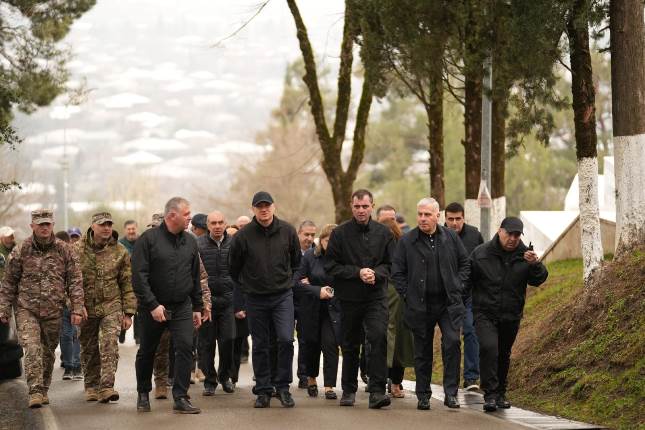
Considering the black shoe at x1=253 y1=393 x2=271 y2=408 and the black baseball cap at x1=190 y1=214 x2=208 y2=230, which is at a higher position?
the black baseball cap at x1=190 y1=214 x2=208 y2=230

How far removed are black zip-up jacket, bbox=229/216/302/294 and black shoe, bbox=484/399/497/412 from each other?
2.17 metres

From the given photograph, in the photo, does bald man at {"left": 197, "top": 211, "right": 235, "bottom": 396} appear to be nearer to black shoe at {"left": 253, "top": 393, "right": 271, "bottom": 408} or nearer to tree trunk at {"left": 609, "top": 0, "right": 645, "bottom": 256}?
black shoe at {"left": 253, "top": 393, "right": 271, "bottom": 408}

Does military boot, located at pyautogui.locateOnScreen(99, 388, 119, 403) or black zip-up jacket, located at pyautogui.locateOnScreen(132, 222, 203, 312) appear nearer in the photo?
black zip-up jacket, located at pyautogui.locateOnScreen(132, 222, 203, 312)

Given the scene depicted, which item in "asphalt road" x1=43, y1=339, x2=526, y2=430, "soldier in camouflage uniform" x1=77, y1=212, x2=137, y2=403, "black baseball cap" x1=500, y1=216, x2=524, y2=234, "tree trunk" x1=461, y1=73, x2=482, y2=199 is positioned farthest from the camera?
"tree trunk" x1=461, y1=73, x2=482, y2=199

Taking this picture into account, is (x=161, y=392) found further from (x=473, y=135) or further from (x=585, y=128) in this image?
(x=473, y=135)

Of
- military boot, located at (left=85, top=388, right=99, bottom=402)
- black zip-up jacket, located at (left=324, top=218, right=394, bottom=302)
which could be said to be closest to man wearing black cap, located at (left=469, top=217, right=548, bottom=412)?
black zip-up jacket, located at (left=324, top=218, right=394, bottom=302)

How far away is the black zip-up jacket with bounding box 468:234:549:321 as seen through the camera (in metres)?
11.6

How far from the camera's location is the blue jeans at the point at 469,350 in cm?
1379

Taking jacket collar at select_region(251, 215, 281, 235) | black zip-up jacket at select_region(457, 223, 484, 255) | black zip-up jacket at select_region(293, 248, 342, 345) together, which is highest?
jacket collar at select_region(251, 215, 281, 235)

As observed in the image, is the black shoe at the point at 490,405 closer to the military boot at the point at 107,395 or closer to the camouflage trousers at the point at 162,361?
the camouflage trousers at the point at 162,361

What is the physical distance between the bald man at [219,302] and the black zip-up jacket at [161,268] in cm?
218

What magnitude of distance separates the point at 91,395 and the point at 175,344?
1709 mm

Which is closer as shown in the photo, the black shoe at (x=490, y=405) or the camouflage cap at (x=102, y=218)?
the black shoe at (x=490, y=405)

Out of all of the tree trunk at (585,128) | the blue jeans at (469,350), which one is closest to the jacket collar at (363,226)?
the blue jeans at (469,350)
